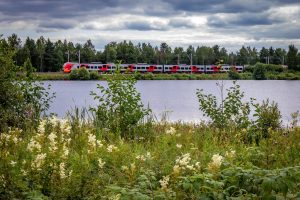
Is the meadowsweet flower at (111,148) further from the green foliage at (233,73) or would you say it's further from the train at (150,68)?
the train at (150,68)

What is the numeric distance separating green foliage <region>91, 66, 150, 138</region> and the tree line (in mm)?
74503

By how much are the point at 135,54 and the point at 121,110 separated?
106 m

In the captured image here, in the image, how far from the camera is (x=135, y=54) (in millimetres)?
115562

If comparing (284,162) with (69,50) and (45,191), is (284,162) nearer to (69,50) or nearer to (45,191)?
(45,191)

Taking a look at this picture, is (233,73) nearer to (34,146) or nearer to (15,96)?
(15,96)

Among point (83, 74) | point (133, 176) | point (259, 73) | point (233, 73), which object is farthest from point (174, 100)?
point (259, 73)

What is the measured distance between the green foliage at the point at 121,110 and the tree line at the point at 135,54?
244ft

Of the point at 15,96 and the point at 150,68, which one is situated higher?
the point at 15,96

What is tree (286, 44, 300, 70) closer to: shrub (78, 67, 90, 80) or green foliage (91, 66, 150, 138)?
shrub (78, 67, 90, 80)

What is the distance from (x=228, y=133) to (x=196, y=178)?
6105mm

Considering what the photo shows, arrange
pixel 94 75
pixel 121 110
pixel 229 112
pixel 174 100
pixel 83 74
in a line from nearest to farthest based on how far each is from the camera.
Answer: pixel 121 110 < pixel 229 112 < pixel 174 100 < pixel 94 75 < pixel 83 74

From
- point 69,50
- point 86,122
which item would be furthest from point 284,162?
point 69,50

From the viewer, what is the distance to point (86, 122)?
37.5ft

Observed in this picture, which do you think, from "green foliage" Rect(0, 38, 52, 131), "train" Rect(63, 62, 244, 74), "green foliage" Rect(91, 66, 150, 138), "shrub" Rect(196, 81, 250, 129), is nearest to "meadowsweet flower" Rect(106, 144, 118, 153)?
"green foliage" Rect(0, 38, 52, 131)
